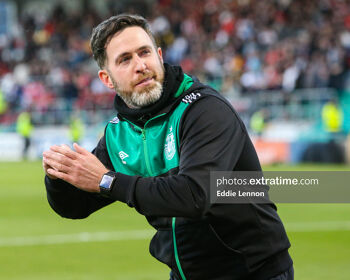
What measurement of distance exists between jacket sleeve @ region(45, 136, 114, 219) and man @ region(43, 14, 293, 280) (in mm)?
14

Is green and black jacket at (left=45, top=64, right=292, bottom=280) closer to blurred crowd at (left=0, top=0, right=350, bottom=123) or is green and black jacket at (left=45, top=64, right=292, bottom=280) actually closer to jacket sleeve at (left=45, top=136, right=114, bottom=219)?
jacket sleeve at (left=45, top=136, right=114, bottom=219)

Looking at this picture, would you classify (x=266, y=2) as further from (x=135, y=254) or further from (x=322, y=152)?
(x=135, y=254)

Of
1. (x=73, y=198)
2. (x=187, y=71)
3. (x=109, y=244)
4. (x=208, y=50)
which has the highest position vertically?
(x=73, y=198)

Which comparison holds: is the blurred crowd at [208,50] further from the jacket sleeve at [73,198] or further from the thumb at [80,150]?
the thumb at [80,150]

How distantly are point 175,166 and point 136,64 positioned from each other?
1.99 feet

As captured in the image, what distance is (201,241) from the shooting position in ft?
12.5

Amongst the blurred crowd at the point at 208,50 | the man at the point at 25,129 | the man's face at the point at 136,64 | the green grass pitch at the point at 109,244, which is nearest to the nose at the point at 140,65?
the man's face at the point at 136,64

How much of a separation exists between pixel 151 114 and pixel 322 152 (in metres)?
20.4

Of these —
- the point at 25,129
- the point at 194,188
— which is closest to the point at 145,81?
the point at 194,188

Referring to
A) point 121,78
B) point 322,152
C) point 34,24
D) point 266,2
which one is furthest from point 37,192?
point 34,24

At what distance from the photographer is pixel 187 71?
30.2 m

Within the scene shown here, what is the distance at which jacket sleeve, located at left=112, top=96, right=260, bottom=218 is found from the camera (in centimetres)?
356

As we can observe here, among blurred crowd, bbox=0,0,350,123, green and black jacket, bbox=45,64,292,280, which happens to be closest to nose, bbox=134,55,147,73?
green and black jacket, bbox=45,64,292,280

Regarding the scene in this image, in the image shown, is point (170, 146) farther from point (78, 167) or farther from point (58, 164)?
point (58, 164)
